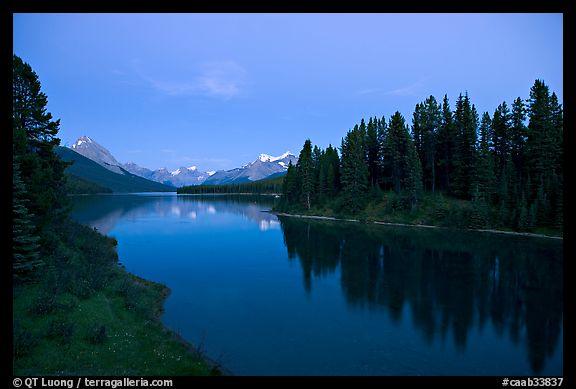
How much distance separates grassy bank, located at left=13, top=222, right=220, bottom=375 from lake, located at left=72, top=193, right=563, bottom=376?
7.95 feet

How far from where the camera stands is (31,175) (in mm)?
25094

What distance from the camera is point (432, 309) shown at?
25797mm

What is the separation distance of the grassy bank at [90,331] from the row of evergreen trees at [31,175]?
2.15 m

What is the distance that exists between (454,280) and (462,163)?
55.5 meters

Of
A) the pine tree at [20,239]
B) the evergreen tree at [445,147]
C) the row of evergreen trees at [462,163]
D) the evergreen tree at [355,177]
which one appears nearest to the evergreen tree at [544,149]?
the row of evergreen trees at [462,163]

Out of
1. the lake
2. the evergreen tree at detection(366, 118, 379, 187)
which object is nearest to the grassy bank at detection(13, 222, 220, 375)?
the lake

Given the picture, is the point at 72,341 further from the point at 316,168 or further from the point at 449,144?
the point at 316,168

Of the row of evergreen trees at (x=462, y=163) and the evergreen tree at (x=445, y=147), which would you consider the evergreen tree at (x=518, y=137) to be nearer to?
the row of evergreen trees at (x=462, y=163)

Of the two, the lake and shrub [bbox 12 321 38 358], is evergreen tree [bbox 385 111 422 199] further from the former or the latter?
shrub [bbox 12 321 38 358]

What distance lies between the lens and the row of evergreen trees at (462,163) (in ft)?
211

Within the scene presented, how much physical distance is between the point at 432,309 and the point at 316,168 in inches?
3426

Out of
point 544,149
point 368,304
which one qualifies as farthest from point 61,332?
point 544,149

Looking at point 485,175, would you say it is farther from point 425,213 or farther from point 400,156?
point 400,156
